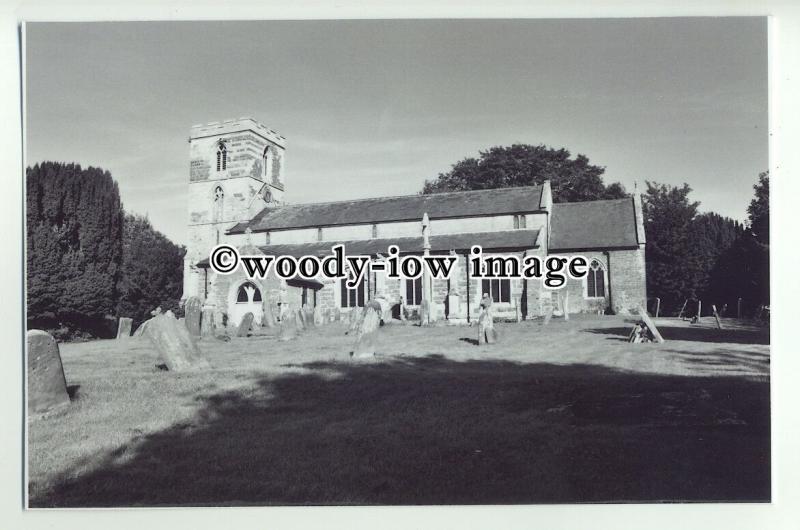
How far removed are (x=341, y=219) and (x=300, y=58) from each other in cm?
223

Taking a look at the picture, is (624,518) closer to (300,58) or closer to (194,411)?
(194,411)

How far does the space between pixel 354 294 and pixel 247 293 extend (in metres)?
1.52

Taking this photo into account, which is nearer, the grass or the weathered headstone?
the grass

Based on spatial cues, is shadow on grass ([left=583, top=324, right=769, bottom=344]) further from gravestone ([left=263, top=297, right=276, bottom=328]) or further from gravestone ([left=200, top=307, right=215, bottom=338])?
gravestone ([left=200, top=307, right=215, bottom=338])

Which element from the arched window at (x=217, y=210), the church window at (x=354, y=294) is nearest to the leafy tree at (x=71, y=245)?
the arched window at (x=217, y=210)

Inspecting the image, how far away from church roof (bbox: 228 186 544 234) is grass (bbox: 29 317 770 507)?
6.30 feet

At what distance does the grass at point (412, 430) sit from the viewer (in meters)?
4.92

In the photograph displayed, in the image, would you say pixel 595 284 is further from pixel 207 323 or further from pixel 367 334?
pixel 207 323

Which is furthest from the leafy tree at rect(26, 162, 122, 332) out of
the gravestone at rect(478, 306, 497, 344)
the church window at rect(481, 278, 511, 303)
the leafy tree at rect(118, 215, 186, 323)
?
the gravestone at rect(478, 306, 497, 344)

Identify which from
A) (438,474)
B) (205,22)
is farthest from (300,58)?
(438,474)

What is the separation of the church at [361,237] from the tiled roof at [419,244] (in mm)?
17

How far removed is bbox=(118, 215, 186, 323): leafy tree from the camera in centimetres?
645

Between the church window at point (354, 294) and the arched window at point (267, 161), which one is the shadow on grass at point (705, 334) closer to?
the church window at point (354, 294)

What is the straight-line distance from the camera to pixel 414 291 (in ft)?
22.3
